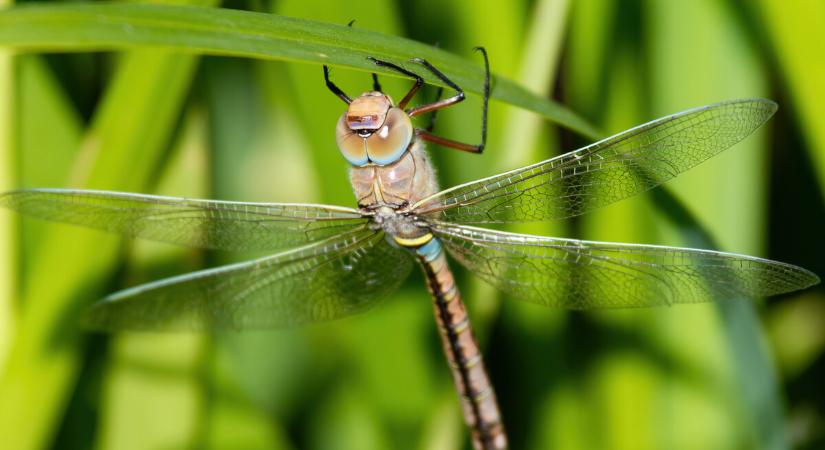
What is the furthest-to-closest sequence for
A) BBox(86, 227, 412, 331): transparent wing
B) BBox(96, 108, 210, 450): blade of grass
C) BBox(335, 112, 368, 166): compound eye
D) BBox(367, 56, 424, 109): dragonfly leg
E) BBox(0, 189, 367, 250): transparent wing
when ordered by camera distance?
BBox(86, 227, 412, 331): transparent wing < BBox(96, 108, 210, 450): blade of grass < BBox(335, 112, 368, 166): compound eye < BBox(0, 189, 367, 250): transparent wing < BBox(367, 56, 424, 109): dragonfly leg

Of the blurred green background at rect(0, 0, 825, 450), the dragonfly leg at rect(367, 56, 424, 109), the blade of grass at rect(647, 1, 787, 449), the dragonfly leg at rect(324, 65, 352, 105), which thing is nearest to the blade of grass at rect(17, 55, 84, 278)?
the blurred green background at rect(0, 0, 825, 450)

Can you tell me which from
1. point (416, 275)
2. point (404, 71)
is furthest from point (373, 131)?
point (416, 275)

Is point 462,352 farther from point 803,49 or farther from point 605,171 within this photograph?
point 803,49

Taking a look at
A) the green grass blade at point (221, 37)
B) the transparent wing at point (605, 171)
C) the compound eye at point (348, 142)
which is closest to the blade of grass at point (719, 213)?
the transparent wing at point (605, 171)

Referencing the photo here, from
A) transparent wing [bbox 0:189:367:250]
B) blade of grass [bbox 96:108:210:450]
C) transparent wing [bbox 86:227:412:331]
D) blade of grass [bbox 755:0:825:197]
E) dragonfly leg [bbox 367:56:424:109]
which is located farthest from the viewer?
transparent wing [bbox 86:227:412:331]

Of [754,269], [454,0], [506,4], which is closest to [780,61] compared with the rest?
[754,269]

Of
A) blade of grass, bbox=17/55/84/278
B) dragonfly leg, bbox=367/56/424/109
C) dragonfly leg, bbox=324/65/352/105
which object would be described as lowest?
dragonfly leg, bbox=367/56/424/109

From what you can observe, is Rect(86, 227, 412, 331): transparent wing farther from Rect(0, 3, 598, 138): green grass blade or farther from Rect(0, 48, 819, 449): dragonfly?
Rect(0, 3, 598, 138): green grass blade
